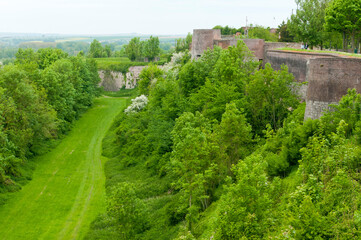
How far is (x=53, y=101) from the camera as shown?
1725 inches

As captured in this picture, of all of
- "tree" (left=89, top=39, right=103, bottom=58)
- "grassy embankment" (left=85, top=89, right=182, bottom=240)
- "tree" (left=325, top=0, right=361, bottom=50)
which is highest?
"tree" (left=325, top=0, right=361, bottom=50)

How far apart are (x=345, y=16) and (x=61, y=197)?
83.3ft

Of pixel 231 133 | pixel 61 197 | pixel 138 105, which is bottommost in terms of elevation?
pixel 61 197

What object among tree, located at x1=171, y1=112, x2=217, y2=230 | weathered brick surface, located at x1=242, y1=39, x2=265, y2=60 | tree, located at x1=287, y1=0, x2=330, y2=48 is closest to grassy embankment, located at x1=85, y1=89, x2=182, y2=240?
tree, located at x1=171, y1=112, x2=217, y2=230

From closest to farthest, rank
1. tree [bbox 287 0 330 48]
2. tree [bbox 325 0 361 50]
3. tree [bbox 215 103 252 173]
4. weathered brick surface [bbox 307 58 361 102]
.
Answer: weathered brick surface [bbox 307 58 361 102] < tree [bbox 215 103 252 173] < tree [bbox 325 0 361 50] < tree [bbox 287 0 330 48]

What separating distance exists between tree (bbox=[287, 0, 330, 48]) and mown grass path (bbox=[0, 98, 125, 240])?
22749 mm

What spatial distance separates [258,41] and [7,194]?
2393cm

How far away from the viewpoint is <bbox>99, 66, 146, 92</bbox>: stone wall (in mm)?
74812

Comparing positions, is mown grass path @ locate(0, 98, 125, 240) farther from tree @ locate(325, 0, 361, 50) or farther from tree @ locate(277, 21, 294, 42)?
tree @ locate(277, 21, 294, 42)

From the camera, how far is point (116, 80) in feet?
247

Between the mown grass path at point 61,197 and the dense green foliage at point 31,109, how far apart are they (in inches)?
69.9

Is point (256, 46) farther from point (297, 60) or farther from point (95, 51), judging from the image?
point (95, 51)

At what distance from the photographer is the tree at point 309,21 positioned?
3647cm

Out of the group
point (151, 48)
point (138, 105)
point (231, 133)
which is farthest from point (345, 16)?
point (151, 48)
